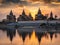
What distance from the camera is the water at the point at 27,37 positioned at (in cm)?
565

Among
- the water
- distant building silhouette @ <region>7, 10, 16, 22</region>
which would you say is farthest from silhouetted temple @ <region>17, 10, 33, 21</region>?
the water

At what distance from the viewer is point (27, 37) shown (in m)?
5.97

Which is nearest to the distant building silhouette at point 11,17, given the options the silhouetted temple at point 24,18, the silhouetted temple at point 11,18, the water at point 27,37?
the silhouetted temple at point 11,18

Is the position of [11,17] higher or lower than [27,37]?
higher

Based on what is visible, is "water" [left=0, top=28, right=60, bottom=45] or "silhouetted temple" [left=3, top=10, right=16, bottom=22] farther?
"silhouetted temple" [left=3, top=10, right=16, bottom=22]

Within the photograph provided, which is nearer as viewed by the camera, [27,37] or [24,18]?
[27,37]

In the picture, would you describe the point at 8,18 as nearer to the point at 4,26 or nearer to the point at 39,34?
the point at 4,26

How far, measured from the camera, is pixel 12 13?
6445mm

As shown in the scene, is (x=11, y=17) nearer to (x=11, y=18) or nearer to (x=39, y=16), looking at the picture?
(x=11, y=18)

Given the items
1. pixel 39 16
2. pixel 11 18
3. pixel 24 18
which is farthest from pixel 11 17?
pixel 39 16

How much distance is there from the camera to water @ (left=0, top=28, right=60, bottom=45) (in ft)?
18.5

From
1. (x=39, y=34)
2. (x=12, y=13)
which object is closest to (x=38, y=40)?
(x=39, y=34)

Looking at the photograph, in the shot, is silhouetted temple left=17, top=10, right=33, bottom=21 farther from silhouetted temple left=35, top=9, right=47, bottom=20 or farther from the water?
the water

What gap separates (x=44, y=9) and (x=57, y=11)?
0.37 m
